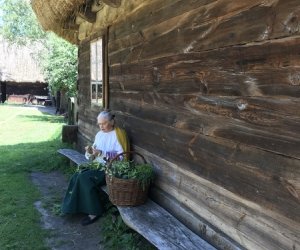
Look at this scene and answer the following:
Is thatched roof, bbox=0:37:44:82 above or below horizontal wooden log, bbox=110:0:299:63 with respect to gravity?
below

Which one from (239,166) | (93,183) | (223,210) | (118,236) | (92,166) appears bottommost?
(118,236)

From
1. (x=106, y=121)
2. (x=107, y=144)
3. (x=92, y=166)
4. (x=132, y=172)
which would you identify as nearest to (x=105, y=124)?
(x=106, y=121)

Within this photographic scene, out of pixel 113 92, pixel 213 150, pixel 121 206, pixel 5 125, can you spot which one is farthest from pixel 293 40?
pixel 5 125

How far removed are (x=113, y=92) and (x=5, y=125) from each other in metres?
13.2

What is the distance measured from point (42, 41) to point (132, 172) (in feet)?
90.4

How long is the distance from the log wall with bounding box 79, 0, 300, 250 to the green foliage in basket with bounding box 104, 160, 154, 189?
0.12 metres

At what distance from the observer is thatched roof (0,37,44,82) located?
36219 millimetres

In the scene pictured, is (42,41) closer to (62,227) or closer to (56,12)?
(56,12)

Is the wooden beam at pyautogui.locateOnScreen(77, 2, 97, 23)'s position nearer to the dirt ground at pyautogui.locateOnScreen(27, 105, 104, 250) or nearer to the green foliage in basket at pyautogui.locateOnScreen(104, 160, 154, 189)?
the dirt ground at pyautogui.locateOnScreen(27, 105, 104, 250)

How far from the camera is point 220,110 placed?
3.41 m

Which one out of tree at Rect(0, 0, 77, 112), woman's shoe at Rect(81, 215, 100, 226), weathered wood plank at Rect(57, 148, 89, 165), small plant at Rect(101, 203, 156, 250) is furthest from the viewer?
tree at Rect(0, 0, 77, 112)

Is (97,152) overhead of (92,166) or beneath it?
overhead

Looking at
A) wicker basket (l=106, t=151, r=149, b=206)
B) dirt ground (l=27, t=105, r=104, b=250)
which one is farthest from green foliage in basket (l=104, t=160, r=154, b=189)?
dirt ground (l=27, t=105, r=104, b=250)

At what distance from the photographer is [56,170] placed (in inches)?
338
